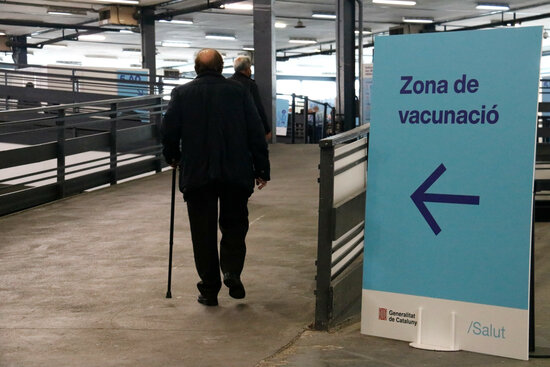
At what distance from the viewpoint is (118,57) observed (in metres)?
40.3

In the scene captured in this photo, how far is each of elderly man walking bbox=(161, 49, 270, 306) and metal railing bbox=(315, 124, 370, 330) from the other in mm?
619

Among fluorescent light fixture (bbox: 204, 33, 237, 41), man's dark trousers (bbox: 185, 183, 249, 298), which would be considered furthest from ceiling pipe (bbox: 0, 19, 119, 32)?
man's dark trousers (bbox: 185, 183, 249, 298)

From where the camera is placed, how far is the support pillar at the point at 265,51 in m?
17.3

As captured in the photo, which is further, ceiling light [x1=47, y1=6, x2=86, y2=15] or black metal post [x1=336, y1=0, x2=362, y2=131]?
ceiling light [x1=47, y1=6, x2=86, y2=15]

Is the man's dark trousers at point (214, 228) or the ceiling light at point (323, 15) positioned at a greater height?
the ceiling light at point (323, 15)

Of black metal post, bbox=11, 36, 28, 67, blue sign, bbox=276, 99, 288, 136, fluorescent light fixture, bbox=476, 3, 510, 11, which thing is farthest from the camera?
black metal post, bbox=11, 36, 28, 67

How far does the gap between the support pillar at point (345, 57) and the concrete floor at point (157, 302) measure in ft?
32.8

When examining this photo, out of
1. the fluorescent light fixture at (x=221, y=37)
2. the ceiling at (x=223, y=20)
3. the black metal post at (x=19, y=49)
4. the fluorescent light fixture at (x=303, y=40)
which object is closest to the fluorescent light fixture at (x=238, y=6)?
the ceiling at (x=223, y=20)

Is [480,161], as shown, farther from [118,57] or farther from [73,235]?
[118,57]

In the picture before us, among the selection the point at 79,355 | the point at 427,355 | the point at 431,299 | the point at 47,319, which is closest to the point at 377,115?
the point at 431,299

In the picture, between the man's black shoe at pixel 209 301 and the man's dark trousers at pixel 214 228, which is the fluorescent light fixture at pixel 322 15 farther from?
the man's black shoe at pixel 209 301

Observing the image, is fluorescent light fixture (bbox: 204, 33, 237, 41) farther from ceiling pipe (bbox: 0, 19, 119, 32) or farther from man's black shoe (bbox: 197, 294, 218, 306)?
man's black shoe (bbox: 197, 294, 218, 306)

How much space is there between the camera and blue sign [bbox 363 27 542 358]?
3.76 m

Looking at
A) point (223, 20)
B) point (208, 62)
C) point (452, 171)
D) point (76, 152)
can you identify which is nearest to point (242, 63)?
point (208, 62)
